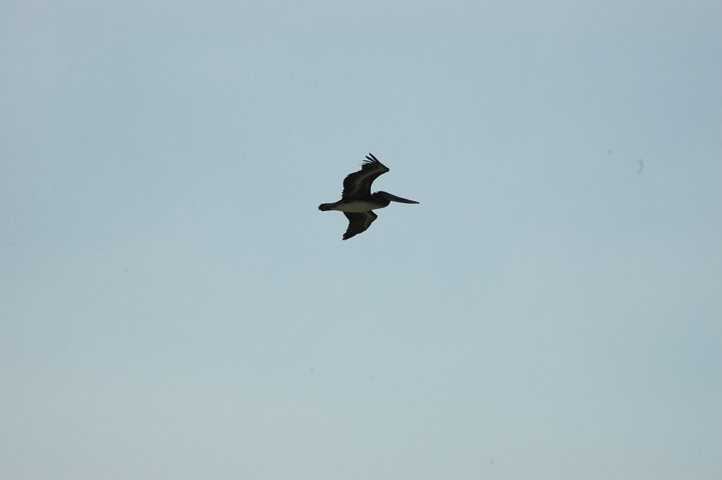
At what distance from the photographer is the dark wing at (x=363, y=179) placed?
139 feet

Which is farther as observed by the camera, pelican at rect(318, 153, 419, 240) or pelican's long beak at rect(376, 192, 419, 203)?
pelican's long beak at rect(376, 192, 419, 203)

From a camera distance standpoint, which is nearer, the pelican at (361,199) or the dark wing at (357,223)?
the pelican at (361,199)

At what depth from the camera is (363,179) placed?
43.6 metres

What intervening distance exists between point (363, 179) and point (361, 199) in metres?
1.26

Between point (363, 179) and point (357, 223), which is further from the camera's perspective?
point (357, 223)

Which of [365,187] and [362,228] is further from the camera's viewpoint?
[362,228]

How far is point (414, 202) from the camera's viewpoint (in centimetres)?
4650

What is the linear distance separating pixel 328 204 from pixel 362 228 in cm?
313

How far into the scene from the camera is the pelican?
141 ft

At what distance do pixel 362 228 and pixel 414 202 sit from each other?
2294mm

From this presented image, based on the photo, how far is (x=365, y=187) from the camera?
4422 centimetres

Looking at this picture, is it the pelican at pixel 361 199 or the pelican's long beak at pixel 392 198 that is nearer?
the pelican at pixel 361 199

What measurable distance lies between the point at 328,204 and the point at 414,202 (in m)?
3.88

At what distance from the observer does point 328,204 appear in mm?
44344
